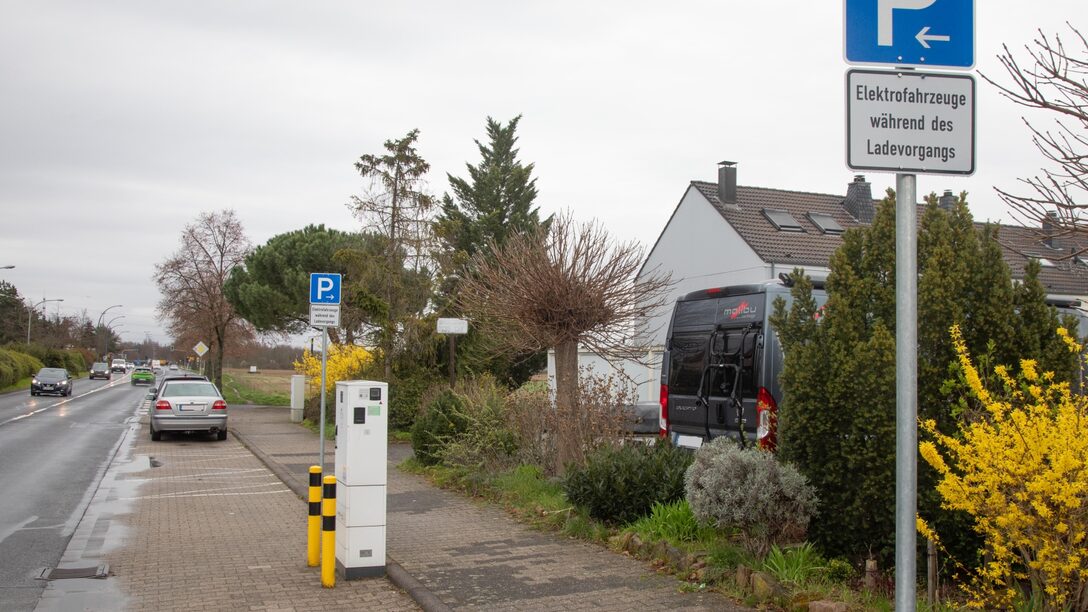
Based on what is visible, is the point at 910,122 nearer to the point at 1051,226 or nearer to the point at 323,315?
the point at 1051,226

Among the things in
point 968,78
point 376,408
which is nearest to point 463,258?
point 376,408

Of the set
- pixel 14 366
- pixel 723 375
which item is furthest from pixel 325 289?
pixel 14 366

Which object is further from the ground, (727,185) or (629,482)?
(727,185)

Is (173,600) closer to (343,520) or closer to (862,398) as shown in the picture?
(343,520)

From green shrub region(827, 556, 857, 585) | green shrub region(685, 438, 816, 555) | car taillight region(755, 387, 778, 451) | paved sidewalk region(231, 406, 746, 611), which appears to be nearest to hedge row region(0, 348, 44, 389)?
paved sidewalk region(231, 406, 746, 611)

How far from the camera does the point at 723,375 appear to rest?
9195mm

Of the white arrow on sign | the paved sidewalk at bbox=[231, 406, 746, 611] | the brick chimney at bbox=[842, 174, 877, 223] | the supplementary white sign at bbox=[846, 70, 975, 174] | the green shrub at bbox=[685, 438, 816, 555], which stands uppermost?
the brick chimney at bbox=[842, 174, 877, 223]

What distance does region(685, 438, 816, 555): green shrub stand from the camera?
20.3 ft

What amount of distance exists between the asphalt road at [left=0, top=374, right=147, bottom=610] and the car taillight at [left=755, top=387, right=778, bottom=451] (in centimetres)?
598

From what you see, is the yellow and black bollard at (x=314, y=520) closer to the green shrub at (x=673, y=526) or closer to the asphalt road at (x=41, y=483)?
the asphalt road at (x=41, y=483)

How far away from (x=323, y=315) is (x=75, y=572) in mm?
5350

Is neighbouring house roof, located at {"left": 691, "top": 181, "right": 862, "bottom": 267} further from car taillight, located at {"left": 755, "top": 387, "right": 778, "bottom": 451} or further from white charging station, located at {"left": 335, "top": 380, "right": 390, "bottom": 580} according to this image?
white charging station, located at {"left": 335, "top": 380, "right": 390, "bottom": 580}

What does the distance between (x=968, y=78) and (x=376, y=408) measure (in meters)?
5.39

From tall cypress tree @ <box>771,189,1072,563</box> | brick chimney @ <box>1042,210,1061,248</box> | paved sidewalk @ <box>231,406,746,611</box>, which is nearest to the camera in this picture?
brick chimney @ <box>1042,210,1061,248</box>
